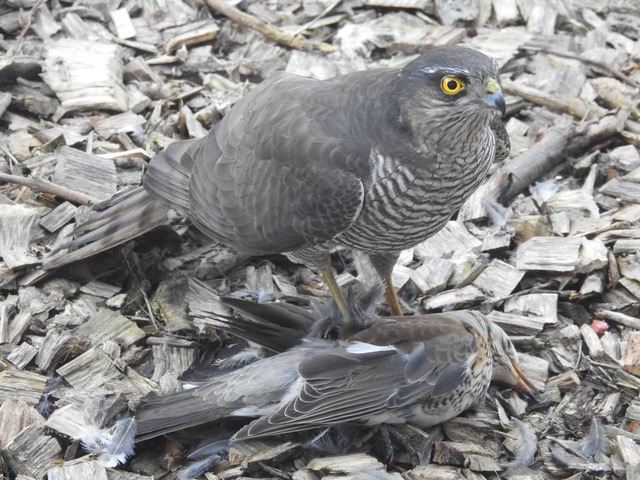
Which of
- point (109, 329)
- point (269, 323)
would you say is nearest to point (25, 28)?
point (109, 329)

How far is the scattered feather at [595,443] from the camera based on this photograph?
13.6 feet

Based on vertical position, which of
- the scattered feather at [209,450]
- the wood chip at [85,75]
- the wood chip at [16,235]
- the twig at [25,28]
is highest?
the twig at [25,28]

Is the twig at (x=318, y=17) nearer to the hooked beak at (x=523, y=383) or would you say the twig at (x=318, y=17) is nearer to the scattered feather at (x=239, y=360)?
the scattered feather at (x=239, y=360)

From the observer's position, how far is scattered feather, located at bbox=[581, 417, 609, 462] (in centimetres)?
415

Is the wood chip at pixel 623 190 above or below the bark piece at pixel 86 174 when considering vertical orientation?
below

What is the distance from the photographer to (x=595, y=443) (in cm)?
418

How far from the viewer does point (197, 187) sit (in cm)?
481

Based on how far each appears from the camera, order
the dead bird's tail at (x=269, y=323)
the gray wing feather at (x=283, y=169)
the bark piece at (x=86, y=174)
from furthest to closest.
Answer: the bark piece at (x=86, y=174) < the dead bird's tail at (x=269, y=323) < the gray wing feather at (x=283, y=169)

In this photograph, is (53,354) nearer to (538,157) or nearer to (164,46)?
(164,46)

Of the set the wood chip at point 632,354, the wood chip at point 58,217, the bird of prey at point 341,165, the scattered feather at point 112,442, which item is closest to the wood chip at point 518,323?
the wood chip at point 632,354

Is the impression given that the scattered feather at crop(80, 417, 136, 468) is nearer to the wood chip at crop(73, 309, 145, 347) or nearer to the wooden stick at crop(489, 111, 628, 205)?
the wood chip at crop(73, 309, 145, 347)

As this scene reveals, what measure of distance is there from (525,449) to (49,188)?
3.01 metres

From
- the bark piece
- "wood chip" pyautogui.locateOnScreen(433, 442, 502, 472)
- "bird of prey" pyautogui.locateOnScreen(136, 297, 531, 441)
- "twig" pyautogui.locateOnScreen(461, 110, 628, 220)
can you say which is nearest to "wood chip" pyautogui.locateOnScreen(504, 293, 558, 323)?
"bird of prey" pyautogui.locateOnScreen(136, 297, 531, 441)

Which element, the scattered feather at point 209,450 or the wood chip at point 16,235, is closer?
the scattered feather at point 209,450
